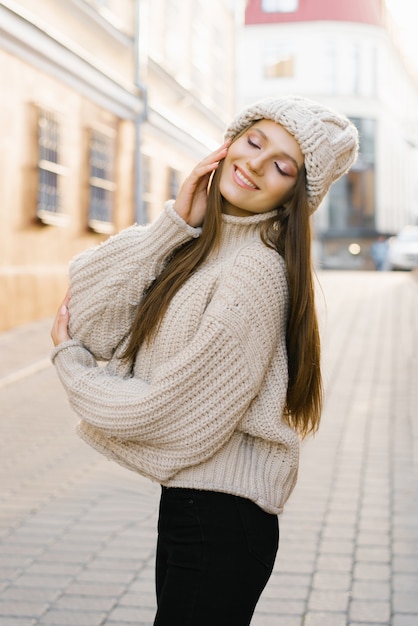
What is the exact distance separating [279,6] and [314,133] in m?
43.2

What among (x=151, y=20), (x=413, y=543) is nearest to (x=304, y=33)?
(x=151, y=20)

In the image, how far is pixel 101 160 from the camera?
15211 millimetres

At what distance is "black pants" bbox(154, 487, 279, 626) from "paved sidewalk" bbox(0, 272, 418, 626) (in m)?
1.77

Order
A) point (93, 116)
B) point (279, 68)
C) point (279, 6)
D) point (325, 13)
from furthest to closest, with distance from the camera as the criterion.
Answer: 1. point (279, 68)
2. point (279, 6)
3. point (325, 13)
4. point (93, 116)

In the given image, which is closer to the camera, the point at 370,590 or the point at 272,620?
the point at 272,620

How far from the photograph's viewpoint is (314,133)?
2.33 m

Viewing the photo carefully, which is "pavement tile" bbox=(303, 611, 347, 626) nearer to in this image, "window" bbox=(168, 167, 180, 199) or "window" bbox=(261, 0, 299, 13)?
"window" bbox=(168, 167, 180, 199)

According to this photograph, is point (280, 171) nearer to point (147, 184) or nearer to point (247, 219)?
point (247, 219)

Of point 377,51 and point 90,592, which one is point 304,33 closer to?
point 377,51

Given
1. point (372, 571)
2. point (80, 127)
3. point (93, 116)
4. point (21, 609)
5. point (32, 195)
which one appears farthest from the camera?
point (93, 116)

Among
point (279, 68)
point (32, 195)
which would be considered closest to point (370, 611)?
point (32, 195)

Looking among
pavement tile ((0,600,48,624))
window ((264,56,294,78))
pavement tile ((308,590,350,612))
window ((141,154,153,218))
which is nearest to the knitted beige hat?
pavement tile ((308,590,350,612))

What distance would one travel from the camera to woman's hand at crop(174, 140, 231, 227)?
241 cm

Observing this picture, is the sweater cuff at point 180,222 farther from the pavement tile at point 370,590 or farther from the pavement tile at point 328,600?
the pavement tile at point 370,590
